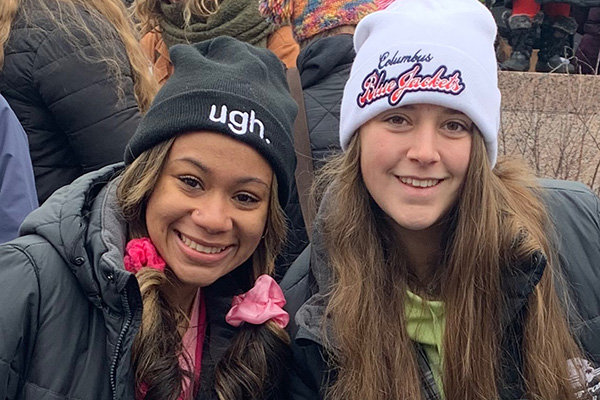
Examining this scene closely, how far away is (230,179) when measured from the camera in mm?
2432

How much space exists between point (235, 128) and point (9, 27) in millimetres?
1247

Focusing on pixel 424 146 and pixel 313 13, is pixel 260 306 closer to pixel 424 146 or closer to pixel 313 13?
pixel 424 146

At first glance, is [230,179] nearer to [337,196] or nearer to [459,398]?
[337,196]

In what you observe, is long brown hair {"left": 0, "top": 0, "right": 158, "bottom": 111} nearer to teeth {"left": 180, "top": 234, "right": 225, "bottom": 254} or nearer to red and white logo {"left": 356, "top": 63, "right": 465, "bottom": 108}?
teeth {"left": 180, "top": 234, "right": 225, "bottom": 254}

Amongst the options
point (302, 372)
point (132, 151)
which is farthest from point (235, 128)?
point (302, 372)

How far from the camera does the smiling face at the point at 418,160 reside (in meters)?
2.40

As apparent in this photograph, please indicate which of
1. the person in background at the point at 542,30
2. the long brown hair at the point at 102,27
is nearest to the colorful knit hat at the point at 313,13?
the long brown hair at the point at 102,27

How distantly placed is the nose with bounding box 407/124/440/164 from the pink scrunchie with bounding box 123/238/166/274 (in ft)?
2.57

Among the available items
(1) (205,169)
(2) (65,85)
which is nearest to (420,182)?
(1) (205,169)

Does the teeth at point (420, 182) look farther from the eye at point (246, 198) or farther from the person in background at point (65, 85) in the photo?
the person in background at point (65, 85)

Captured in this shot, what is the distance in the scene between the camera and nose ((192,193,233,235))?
94.3 inches

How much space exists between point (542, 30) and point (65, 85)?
5.15 m

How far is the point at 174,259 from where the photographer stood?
97.1 inches

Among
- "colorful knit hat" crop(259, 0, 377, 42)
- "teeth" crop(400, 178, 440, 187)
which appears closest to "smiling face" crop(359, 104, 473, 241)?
"teeth" crop(400, 178, 440, 187)
